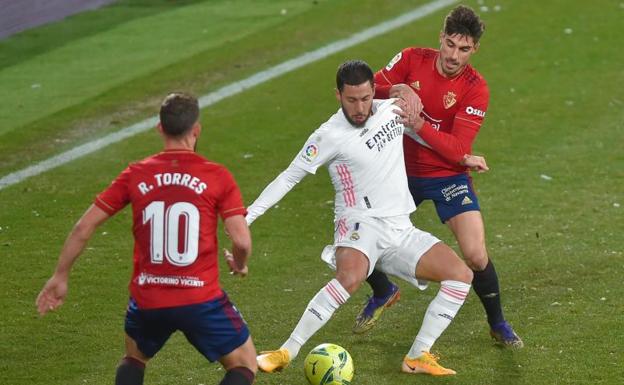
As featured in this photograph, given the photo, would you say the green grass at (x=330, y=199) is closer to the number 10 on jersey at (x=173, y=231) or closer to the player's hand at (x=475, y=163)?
the player's hand at (x=475, y=163)

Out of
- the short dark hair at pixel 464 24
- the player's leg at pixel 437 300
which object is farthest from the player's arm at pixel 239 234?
the short dark hair at pixel 464 24

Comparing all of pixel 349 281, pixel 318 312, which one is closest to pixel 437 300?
pixel 349 281

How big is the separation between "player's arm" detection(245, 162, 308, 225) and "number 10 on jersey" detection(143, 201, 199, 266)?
1350 mm

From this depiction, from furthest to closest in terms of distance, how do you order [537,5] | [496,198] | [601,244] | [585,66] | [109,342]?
[537,5]
[585,66]
[496,198]
[601,244]
[109,342]

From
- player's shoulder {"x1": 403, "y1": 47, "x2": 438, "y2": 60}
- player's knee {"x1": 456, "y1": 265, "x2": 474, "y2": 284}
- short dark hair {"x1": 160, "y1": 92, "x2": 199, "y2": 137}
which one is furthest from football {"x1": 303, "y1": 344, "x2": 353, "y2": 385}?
player's shoulder {"x1": 403, "y1": 47, "x2": 438, "y2": 60}

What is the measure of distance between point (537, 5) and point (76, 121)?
26.2ft

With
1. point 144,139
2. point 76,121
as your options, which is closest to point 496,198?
point 144,139

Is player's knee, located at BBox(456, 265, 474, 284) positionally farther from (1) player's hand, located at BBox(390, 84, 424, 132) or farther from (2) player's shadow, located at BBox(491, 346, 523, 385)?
(1) player's hand, located at BBox(390, 84, 424, 132)

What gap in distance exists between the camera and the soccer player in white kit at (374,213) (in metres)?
8.73

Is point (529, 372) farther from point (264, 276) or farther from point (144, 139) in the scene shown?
point (144, 139)

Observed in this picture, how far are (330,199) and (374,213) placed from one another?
399 centimetres

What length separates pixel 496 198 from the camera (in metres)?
12.9

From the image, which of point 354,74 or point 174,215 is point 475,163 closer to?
point 354,74

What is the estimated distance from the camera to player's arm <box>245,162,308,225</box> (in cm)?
845
